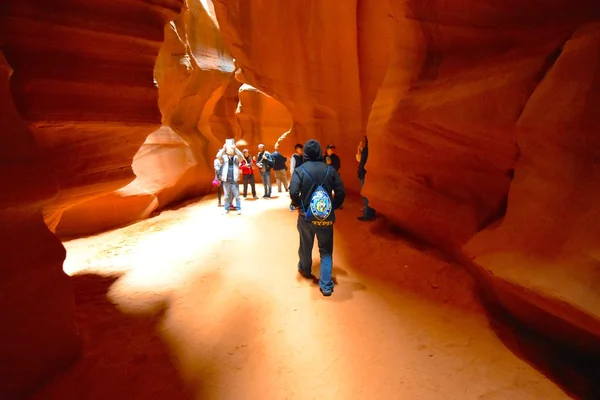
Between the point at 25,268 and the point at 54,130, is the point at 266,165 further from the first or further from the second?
the point at 25,268

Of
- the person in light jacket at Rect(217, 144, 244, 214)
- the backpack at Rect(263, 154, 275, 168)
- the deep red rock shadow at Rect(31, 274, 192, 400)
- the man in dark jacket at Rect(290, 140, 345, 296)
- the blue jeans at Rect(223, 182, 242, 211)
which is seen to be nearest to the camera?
the deep red rock shadow at Rect(31, 274, 192, 400)

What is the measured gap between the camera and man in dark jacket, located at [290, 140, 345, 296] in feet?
13.5

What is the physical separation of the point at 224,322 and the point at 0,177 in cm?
268

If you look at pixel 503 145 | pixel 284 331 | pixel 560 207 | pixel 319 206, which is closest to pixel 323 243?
pixel 319 206

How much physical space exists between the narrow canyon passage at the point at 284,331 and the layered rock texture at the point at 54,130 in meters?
0.63

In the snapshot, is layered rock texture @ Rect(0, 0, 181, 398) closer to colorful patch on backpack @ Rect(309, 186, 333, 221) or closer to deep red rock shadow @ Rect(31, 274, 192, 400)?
deep red rock shadow @ Rect(31, 274, 192, 400)

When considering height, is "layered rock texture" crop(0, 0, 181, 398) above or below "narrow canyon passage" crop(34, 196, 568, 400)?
above

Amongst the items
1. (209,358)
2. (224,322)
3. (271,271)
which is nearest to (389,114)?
(271,271)

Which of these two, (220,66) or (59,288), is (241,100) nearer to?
(220,66)

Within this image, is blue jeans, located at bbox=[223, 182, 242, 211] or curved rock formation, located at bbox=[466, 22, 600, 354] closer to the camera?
curved rock formation, located at bbox=[466, 22, 600, 354]

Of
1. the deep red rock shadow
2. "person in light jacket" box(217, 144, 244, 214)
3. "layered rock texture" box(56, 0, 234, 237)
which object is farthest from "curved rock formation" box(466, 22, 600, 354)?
"layered rock texture" box(56, 0, 234, 237)

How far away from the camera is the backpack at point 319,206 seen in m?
4.00

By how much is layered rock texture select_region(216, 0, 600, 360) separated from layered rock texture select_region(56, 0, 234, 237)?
7257 millimetres

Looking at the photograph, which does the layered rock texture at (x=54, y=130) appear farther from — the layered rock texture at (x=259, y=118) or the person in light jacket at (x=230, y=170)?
the layered rock texture at (x=259, y=118)
